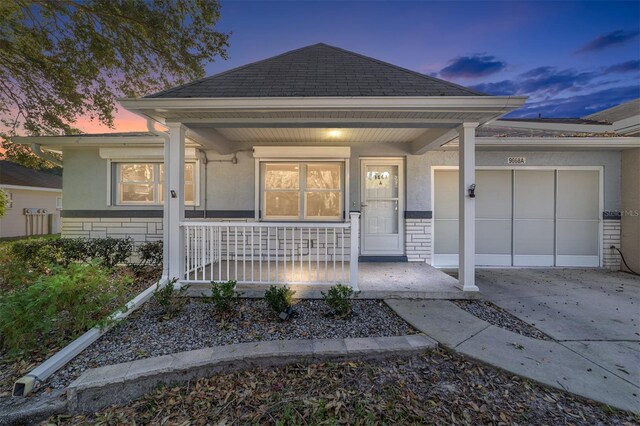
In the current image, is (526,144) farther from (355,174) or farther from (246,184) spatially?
(246,184)

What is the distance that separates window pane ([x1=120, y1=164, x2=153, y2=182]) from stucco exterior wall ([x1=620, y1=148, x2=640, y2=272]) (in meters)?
9.98

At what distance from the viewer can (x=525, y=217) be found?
5.93 meters

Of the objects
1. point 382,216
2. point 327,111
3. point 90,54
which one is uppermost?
point 90,54

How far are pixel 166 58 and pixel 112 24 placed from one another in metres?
1.20

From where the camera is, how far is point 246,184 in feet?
19.0

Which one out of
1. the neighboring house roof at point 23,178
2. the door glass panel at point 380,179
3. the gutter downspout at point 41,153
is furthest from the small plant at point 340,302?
the neighboring house roof at point 23,178

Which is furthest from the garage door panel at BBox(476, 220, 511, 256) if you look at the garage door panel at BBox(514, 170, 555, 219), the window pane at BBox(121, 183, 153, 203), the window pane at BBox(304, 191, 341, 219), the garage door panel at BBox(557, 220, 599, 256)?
the window pane at BBox(121, 183, 153, 203)

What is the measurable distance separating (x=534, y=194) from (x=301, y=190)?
502cm

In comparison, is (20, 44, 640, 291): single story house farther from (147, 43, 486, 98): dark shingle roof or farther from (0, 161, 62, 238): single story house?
(0, 161, 62, 238): single story house

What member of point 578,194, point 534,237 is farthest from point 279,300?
point 578,194

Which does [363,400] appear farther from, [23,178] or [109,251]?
[23,178]

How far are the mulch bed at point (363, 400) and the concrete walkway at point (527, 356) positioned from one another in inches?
4.3

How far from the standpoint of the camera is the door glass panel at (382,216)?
5.83 metres

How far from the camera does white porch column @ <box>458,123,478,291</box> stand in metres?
3.84
